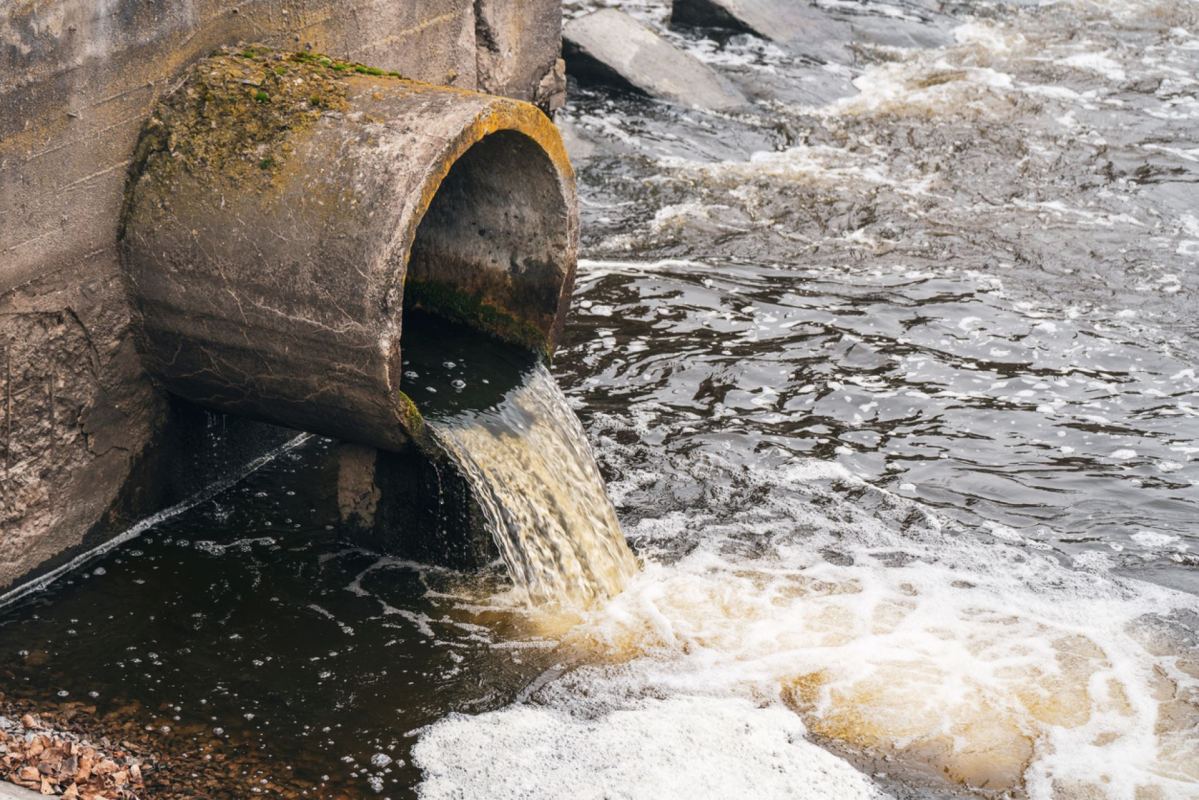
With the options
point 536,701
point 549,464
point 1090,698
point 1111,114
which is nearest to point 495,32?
point 549,464

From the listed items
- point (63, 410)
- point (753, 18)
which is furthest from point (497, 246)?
point (753, 18)

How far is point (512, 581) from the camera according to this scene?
5.57m

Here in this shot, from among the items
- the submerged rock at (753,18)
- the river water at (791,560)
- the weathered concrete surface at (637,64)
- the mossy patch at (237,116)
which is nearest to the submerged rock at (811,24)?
the submerged rock at (753,18)

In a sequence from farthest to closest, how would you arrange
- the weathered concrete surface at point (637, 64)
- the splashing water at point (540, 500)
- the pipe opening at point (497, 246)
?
the weathered concrete surface at point (637, 64) → the pipe opening at point (497, 246) → the splashing water at point (540, 500)

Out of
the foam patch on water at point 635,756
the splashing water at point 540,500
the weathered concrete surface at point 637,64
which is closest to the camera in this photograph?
the foam patch on water at point 635,756

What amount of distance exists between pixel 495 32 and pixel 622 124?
3.23m

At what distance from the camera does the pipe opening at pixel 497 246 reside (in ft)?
19.8

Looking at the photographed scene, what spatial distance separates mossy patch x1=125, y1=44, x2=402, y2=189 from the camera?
16.8 ft

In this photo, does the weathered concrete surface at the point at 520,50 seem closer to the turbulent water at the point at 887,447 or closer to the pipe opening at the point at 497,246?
the turbulent water at the point at 887,447

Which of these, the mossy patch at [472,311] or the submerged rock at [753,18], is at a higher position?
the submerged rock at [753,18]

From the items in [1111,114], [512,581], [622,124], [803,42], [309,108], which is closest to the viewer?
[309,108]

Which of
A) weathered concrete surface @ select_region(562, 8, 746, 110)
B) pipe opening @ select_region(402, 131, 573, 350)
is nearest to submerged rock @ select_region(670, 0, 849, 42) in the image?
weathered concrete surface @ select_region(562, 8, 746, 110)

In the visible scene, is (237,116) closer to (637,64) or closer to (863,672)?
(863,672)

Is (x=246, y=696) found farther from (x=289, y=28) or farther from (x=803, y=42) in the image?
(x=803, y=42)
